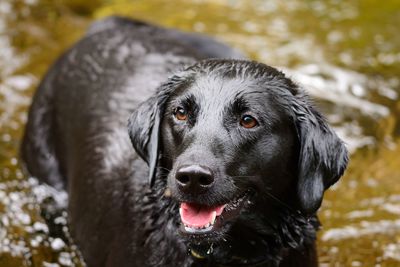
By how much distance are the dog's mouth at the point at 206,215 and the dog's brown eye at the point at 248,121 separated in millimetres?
370

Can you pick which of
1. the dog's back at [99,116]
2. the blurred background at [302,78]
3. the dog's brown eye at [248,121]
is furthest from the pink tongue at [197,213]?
the blurred background at [302,78]

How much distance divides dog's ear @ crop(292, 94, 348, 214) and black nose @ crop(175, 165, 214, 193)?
62 cm

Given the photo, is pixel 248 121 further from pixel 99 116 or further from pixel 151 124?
pixel 99 116

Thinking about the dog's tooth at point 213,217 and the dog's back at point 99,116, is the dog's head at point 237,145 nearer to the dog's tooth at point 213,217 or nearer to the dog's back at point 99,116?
the dog's tooth at point 213,217

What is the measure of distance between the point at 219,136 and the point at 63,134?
2.35 metres

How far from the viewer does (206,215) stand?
3867 mm

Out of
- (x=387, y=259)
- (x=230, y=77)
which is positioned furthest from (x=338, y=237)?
(x=230, y=77)

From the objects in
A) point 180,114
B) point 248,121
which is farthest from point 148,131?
point 248,121

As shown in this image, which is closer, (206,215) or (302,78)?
(206,215)

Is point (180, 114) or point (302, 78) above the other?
point (180, 114)

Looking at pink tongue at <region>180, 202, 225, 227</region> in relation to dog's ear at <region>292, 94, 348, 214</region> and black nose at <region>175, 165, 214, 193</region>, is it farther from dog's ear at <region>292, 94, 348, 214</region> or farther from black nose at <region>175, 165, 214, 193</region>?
dog's ear at <region>292, 94, 348, 214</region>

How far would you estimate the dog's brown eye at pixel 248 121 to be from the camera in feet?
12.9

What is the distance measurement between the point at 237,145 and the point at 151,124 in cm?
64

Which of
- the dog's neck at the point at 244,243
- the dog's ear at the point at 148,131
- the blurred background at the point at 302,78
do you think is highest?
the dog's ear at the point at 148,131
